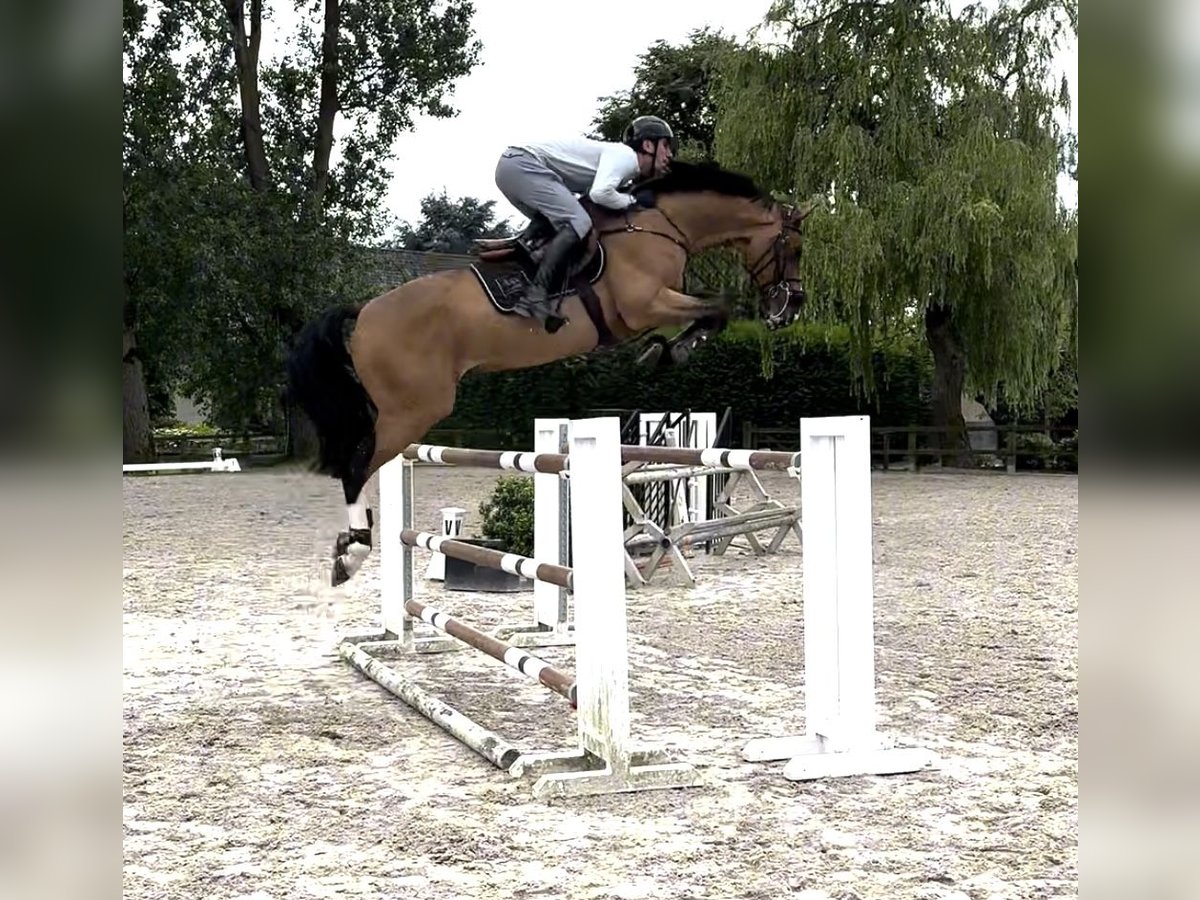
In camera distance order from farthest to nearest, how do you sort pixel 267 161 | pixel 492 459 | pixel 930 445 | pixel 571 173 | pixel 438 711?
pixel 930 445 < pixel 267 161 < pixel 492 459 < pixel 438 711 < pixel 571 173

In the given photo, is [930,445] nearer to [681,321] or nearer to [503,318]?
[681,321]

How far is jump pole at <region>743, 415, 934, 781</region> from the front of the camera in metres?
3.39

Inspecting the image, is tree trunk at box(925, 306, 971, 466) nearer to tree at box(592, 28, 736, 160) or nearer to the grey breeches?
tree at box(592, 28, 736, 160)

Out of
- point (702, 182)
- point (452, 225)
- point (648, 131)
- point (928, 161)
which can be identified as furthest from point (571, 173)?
point (928, 161)

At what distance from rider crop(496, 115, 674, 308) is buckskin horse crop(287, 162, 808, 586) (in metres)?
0.06

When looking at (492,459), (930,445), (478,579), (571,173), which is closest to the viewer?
(571,173)

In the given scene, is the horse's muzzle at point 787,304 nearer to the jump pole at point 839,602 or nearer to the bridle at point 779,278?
the bridle at point 779,278

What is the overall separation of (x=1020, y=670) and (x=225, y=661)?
3.33 meters

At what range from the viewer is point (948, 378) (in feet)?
43.5

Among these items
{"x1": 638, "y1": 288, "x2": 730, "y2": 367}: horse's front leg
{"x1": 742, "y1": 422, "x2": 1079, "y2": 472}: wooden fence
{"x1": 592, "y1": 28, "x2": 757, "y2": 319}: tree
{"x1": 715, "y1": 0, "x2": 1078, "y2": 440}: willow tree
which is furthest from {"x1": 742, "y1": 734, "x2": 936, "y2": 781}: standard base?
{"x1": 742, "y1": 422, "x2": 1079, "y2": 472}: wooden fence

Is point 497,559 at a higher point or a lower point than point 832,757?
higher

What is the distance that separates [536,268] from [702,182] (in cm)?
53

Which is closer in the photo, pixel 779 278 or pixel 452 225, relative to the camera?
pixel 779 278

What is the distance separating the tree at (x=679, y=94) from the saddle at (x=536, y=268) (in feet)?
14.0
